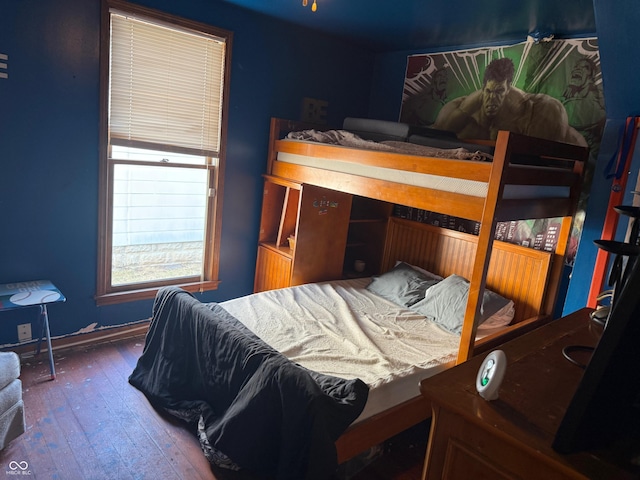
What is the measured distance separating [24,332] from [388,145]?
262cm

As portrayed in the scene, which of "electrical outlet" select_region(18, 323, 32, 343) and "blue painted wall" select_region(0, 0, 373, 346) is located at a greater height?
"blue painted wall" select_region(0, 0, 373, 346)

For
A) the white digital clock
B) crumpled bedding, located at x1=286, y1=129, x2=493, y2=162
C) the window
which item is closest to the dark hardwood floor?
the window

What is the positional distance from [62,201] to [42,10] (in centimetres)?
111

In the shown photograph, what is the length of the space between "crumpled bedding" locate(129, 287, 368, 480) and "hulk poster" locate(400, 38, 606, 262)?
1.92 m

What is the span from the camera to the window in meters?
2.84

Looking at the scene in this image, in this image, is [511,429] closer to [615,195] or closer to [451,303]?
[615,195]

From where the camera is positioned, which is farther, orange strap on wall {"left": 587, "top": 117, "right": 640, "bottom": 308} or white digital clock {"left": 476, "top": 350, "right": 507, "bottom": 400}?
orange strap on wall {"left": 587, "top": 117, "right": 640, "bottom": 308}

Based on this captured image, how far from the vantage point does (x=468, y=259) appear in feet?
10.6

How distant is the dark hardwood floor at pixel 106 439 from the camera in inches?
79.4

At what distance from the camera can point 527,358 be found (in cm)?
129

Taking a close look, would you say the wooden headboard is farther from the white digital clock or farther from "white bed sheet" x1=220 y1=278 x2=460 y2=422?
the white digital clock

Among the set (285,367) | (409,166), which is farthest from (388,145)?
(285,367)

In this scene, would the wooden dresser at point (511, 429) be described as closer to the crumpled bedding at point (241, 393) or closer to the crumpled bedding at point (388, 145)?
the crumpled bedding at point (241, 393)

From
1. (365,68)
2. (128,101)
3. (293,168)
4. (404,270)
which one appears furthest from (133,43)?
(404,270)
